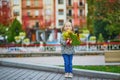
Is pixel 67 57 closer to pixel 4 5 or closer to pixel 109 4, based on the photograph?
pixel 109 4

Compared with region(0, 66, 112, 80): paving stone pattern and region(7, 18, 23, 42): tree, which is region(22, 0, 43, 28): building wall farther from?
region(0, 66, 112, 80): paving stone pattern

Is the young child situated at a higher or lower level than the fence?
higher

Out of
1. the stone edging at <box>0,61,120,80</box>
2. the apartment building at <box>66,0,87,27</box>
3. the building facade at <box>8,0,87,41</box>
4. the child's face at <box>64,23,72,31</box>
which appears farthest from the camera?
the apartment building at <box>66,0,87,27</box>

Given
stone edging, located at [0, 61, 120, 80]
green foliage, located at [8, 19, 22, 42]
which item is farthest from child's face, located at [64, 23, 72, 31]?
green foliage, located at [8, 19, 22, 42]

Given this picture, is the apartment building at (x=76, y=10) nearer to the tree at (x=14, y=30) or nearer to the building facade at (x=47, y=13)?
the building facade at (x=47, y=13)

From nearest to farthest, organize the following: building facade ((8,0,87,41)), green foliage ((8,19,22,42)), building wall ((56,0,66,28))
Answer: green foliage ((8,19,22,42))
building wall ((56,0,66,28))
building facade ((8,0,87,41))

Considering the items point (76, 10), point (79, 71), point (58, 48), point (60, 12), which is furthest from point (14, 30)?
point (79, 71)

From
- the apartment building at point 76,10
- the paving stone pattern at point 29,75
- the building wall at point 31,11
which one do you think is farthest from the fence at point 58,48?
the building wall at point 31,11

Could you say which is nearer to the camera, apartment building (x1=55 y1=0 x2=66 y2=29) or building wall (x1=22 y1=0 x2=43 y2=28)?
apartment building (x1=55 y1=0 x2=66 y2=29)

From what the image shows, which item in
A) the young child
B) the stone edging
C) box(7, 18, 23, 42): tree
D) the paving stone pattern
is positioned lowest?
box(7, 18, 23, 42): tree

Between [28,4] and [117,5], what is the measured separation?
6037cm

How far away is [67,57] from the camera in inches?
488

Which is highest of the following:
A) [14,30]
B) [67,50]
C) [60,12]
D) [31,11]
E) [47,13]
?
[31,11]

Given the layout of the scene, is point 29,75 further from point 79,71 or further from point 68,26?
point 68,26
